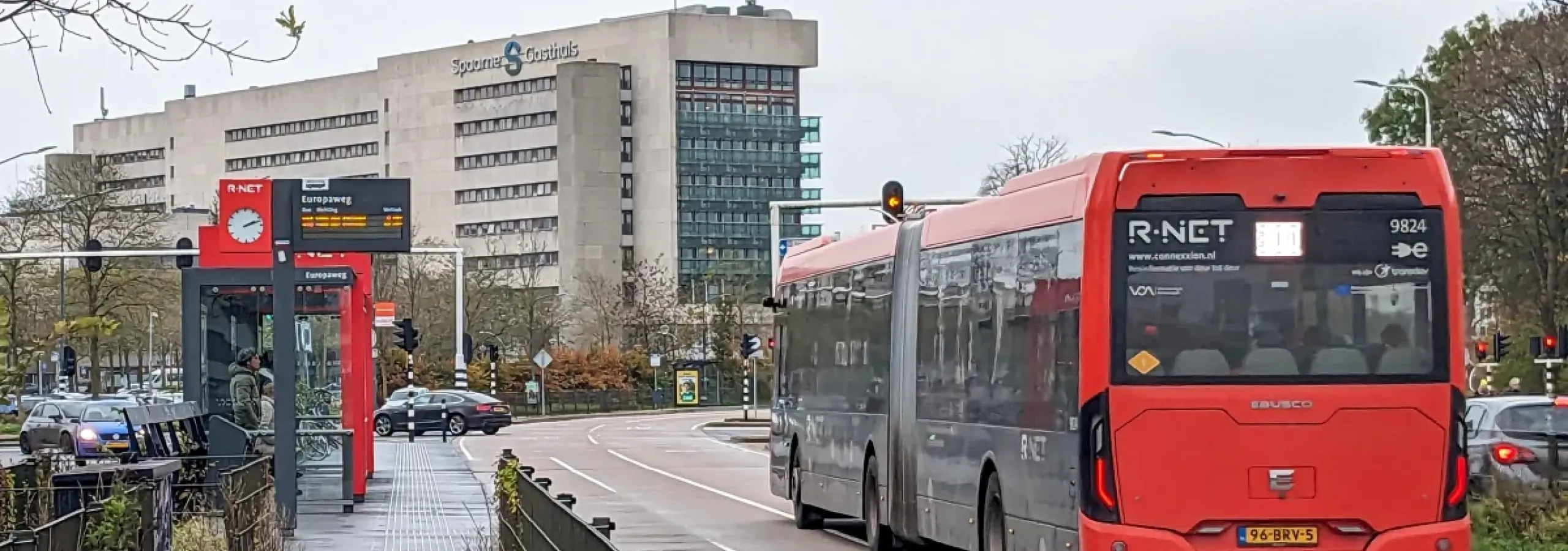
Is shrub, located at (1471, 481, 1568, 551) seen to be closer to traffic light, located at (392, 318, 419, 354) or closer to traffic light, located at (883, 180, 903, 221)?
traffic light, located at (883, 180, 903, 221)

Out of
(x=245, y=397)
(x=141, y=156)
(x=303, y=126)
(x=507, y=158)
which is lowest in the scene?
(x=245, y=397)

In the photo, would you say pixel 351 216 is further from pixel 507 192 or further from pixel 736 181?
pixel 736 181

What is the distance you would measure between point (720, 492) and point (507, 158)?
11596 cm

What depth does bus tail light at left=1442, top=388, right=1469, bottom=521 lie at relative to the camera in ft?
44.3

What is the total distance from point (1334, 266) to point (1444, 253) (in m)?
0.69

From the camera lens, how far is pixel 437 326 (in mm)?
95000

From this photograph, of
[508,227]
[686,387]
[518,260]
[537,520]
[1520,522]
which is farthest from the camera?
[508,227]

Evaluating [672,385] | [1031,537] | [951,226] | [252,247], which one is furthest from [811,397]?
[672,385]

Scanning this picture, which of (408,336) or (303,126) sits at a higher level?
(303,126)

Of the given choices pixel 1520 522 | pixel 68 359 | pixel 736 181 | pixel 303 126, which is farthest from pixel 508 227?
pixel 1520 522

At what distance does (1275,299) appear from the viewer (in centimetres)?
1354

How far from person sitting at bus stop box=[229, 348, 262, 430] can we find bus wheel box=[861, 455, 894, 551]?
6893 millimetres

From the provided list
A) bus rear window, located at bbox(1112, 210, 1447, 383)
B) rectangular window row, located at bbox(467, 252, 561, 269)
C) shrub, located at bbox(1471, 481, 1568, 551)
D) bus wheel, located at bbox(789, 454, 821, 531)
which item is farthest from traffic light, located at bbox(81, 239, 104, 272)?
rectangular window row, located at bbox(467, 252, 561, 269)

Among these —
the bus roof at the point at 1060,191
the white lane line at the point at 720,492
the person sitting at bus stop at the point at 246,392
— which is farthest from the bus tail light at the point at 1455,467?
the person sitting at bus stop at the point at 246,392
